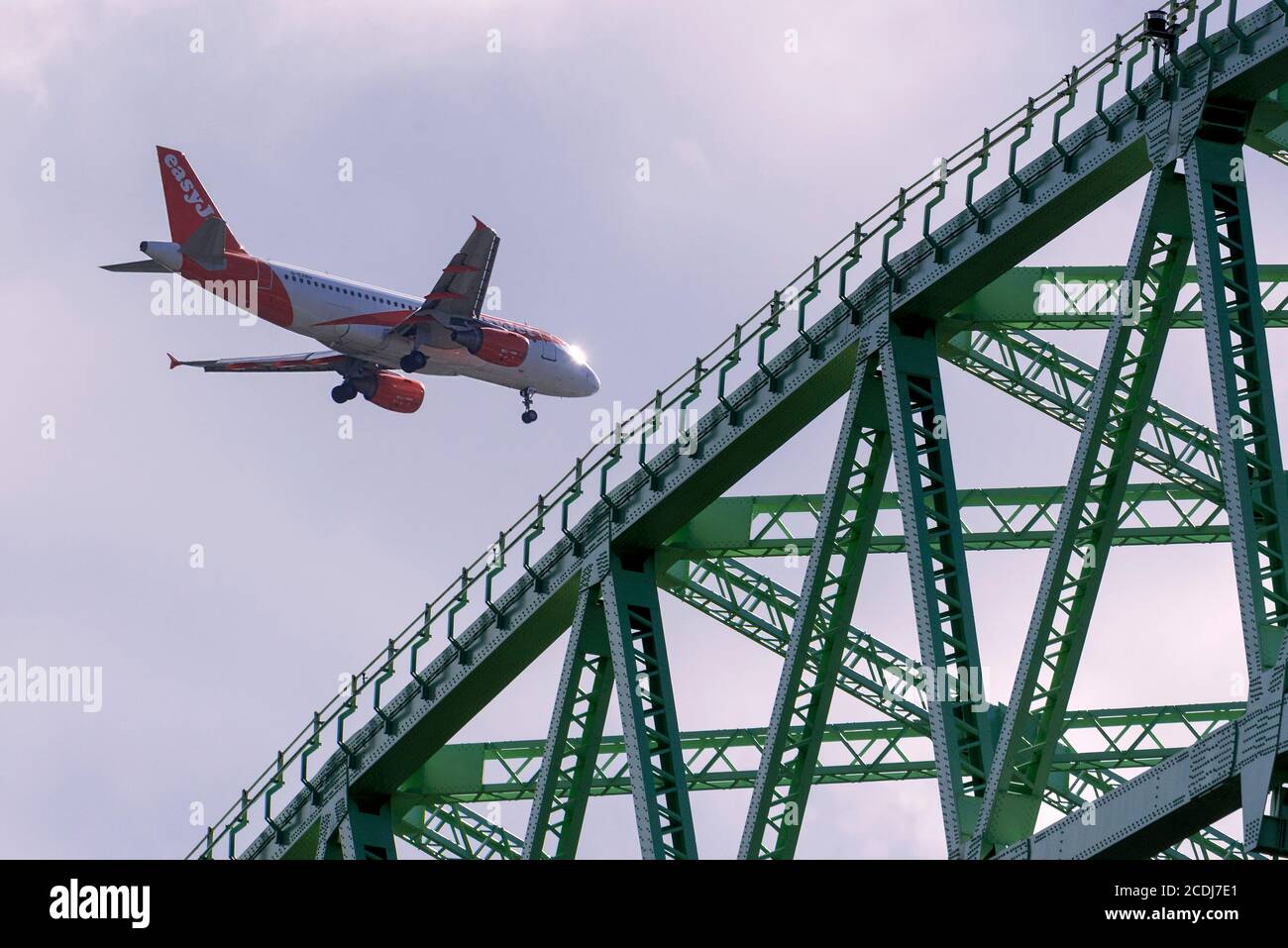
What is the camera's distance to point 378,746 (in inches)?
2053

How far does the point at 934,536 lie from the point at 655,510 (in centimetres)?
854

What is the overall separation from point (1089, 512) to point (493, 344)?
67.6 meters

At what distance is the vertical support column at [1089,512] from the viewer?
31.9 m

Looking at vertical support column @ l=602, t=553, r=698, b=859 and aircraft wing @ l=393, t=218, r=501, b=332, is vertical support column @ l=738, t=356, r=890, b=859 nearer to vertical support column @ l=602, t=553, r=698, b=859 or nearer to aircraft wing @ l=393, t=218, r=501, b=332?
vertical support column @ l=602, t=553, r=698, b=859

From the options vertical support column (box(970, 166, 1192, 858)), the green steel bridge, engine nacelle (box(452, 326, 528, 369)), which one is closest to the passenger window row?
engine nacelle (box(452, 326, 528, 369))

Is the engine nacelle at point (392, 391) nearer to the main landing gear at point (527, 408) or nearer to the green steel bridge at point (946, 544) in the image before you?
the main landing gear at point (527, 408)

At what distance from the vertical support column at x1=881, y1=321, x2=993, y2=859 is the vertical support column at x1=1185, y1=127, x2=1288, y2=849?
5419 millimetres

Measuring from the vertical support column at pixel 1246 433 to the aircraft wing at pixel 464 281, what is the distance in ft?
222

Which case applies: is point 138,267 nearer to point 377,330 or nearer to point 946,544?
point 377,330

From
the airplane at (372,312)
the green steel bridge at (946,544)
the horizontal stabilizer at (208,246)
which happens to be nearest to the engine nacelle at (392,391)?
the airplane at (372,312)

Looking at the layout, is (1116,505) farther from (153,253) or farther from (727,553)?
(153,253)
